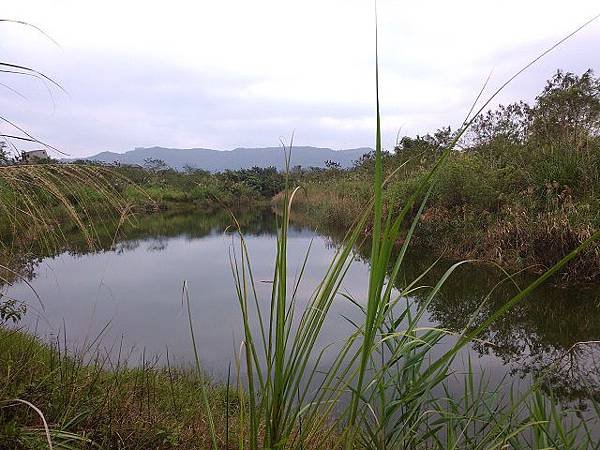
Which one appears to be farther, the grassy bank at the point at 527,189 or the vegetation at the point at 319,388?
the grassy bank at the point at 527,189

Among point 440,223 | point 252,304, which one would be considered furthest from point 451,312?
point 440,223

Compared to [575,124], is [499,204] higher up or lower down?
lower down

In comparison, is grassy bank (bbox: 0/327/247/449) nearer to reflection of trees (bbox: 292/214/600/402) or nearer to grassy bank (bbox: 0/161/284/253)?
grassy bank (bbox: 0/161/284/253)

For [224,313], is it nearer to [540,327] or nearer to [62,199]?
[540,327]

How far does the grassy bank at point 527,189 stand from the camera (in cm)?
578

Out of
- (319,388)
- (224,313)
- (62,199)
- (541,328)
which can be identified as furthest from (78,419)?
(541,328)

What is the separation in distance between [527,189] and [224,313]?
18.2 feet

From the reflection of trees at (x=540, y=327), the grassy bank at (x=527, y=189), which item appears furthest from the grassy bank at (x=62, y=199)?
the grassy bank at (x=527, y=189)

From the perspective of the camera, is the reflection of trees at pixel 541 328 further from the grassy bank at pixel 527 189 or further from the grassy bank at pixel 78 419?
the grassy bank at pixel 78 419

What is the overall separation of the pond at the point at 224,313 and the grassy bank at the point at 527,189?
0.47 meters

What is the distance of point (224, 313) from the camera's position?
5.39 metres

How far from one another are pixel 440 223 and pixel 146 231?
428 inches

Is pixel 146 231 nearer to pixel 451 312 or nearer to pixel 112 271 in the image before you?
pixel 112 271

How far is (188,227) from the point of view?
1622 centimetres
